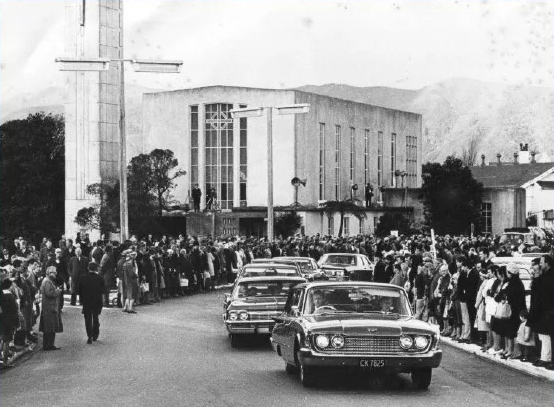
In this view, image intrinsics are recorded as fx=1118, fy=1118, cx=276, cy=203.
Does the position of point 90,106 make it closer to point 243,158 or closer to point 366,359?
point 243,158

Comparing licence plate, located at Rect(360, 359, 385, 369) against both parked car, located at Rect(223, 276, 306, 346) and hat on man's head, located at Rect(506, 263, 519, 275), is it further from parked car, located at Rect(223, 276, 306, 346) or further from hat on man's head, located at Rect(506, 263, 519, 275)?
parked car, located at Rect(223, 276, 306, 346)

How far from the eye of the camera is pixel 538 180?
285 ft

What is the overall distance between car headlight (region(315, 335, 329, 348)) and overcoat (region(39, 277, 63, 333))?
8.49m

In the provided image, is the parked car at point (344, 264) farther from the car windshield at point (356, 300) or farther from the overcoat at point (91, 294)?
the car windshield at point (356, 300)

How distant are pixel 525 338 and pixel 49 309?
9406 millimetres

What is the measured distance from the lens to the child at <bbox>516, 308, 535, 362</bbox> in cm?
1856

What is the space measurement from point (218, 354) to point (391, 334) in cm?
617

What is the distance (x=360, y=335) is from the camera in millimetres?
15305

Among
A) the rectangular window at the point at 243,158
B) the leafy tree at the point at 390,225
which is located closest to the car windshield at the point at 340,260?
the leafy tree at the point at 390,225

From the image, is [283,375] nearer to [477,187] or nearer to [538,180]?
[477,187]

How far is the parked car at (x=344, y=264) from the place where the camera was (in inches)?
1404

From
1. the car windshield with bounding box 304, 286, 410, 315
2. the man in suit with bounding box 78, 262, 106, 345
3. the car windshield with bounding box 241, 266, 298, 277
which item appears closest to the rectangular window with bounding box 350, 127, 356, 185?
the car windshield with bounding box 241, 266, 298, 277

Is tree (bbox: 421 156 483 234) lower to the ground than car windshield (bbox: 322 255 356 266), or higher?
higher

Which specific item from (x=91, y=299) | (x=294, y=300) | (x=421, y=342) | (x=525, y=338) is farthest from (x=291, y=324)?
(x=91, y=299)
